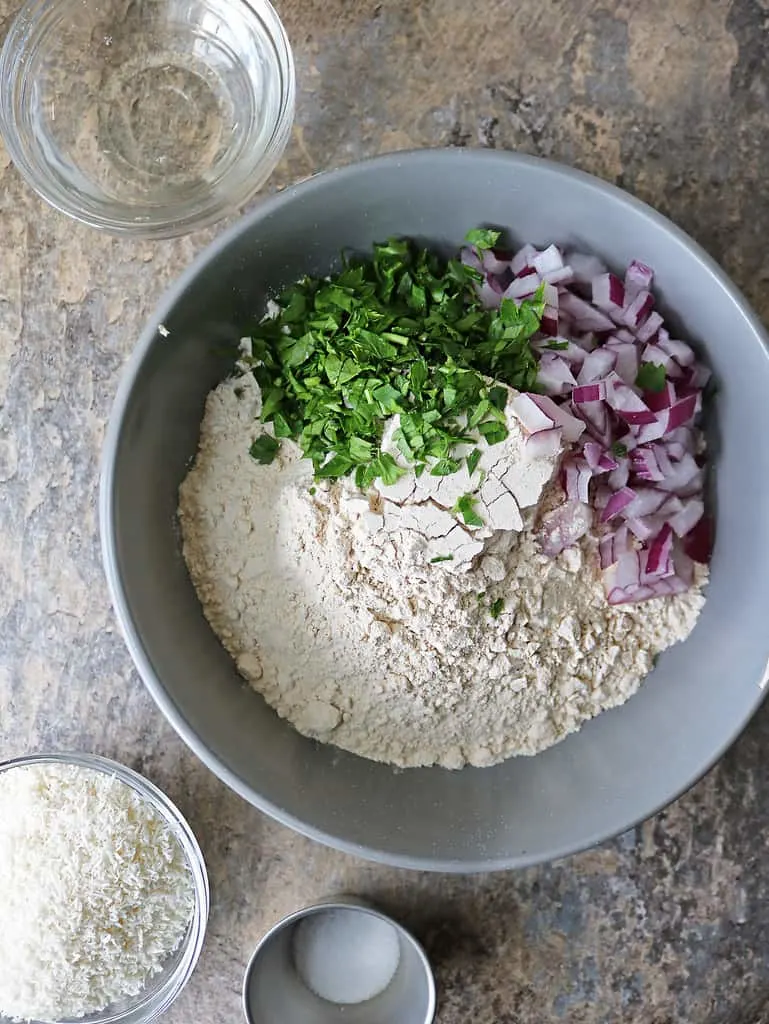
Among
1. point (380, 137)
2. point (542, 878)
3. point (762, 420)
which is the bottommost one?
point (542, 878)

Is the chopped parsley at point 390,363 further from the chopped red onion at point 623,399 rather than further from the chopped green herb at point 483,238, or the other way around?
the chopped red onion at point 623,399

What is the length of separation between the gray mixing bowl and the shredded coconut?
20 cm

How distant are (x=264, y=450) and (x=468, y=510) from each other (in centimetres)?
29

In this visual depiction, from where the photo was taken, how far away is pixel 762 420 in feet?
4.02

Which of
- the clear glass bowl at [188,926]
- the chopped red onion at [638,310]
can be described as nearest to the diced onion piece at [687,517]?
the chopped red onion at [638,310]

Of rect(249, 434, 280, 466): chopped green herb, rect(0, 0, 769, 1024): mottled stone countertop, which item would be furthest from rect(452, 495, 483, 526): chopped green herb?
rect(0, 0, 769, 1024): mottled stone countertop

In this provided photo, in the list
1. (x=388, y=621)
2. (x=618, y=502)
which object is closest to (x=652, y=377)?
(x=618, y=502)

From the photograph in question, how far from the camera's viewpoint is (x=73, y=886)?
1262mm

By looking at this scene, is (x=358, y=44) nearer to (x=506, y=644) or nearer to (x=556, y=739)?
(x=506, y=644)

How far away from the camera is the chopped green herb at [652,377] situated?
49.7 inches

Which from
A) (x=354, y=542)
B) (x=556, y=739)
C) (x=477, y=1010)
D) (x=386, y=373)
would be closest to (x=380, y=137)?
(x=386, y=373)

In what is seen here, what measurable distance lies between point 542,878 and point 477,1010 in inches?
8.9

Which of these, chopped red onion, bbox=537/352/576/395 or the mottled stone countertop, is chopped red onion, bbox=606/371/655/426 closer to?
chopped red onion, bbox=537/352/576/395

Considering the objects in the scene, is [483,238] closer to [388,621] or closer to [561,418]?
[561,418]
